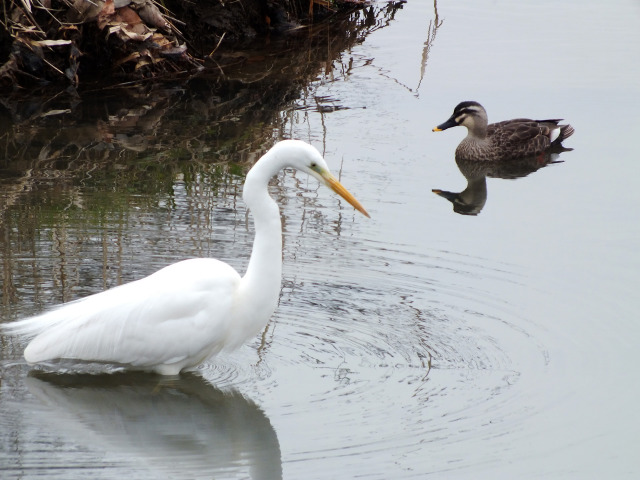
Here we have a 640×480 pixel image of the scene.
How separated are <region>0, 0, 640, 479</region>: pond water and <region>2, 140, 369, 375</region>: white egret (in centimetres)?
23

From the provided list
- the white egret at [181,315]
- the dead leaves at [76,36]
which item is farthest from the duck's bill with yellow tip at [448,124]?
the white egret at [181,315]

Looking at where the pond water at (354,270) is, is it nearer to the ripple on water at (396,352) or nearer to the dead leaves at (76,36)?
the ripple on water at (396,352)

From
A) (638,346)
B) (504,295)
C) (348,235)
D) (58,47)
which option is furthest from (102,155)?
(638,346)

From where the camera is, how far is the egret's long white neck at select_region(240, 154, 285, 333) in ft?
17.6

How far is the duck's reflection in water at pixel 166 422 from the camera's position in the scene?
492cm

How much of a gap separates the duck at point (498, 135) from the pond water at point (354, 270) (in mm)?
309

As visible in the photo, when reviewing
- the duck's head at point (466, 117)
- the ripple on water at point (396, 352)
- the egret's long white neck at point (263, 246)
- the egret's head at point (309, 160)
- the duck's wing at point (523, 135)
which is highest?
the duck's head at point (466, 117)

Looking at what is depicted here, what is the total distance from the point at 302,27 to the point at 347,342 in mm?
8635

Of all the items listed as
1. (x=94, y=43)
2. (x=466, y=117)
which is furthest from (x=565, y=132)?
(x=94, y=43)

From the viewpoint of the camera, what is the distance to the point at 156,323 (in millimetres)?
5570

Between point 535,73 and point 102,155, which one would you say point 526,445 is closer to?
point 102,155

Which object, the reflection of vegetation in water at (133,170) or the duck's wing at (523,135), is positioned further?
the duck's wing at (523,135)

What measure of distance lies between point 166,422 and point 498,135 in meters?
5.67

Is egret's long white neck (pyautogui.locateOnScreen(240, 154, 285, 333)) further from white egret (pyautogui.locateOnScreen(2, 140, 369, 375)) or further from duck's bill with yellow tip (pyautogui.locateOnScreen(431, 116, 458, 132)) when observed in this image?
duck's bill with yellow tip (pyautogui.locateOnScreen(431, 116, 458, 132))
